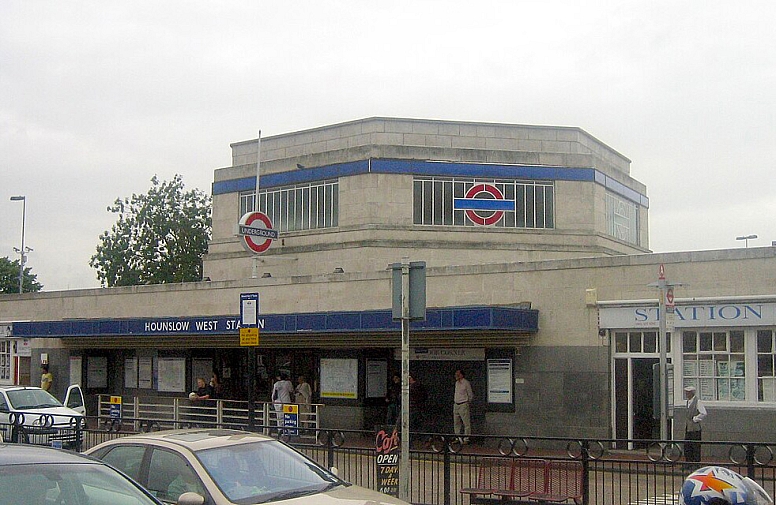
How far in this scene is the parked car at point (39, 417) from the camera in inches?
698

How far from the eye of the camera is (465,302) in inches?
926

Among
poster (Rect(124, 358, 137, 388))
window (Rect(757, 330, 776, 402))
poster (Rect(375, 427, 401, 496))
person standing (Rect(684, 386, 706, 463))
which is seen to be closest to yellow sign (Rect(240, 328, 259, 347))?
poster (Rect(375, 427, 401, 496))

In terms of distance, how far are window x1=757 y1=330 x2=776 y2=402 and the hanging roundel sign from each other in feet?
59.8

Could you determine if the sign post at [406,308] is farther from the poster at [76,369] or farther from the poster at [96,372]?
the poster at [76,369]

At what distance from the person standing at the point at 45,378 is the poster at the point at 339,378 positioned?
1107 centimetres

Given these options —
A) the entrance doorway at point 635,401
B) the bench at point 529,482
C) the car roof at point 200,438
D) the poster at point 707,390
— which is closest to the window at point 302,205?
the entrance doorway at point 635,401

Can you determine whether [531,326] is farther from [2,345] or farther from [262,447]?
[2,345]

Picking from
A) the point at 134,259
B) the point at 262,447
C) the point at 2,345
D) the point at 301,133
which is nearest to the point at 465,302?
the point at 262,447

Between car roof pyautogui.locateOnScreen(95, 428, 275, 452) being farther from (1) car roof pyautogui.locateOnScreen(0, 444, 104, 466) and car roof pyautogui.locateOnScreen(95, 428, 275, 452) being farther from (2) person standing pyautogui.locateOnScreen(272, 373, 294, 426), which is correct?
(2) person standing pyautogui.locateOnScreen(272, 373, 294, 426)

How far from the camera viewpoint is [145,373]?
101ft

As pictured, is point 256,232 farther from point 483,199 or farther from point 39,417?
point 39,417

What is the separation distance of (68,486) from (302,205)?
30937 millimetres

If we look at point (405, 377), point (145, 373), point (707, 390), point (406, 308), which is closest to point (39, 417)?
point (145, 373)

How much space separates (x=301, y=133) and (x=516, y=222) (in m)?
9.60
